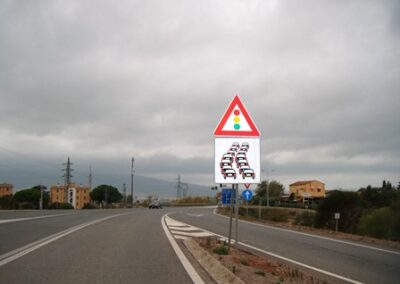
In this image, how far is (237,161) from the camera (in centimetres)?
1077

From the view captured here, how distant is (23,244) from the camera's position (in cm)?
1366

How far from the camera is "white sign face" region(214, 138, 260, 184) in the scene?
10672 mm

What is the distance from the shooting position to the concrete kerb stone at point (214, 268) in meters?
8.47

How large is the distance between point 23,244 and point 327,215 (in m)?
28.6

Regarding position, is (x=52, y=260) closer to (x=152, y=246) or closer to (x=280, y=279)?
(x=152, y=246)

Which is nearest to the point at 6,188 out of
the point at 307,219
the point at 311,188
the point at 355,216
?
the point at 311,188

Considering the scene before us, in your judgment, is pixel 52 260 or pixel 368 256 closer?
pixel 52 260

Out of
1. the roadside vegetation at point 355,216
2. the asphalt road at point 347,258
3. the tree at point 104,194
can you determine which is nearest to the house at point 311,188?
the tree at point 104,194

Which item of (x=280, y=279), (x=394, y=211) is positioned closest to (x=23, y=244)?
(x=280, y=279)

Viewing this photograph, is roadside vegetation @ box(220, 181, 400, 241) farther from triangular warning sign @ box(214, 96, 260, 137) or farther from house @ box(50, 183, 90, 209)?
house @ box(50, 183, 90, 209)

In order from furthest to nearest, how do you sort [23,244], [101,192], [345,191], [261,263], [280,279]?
[101,192], [345,191], [23,244], [261,263], [280,279]

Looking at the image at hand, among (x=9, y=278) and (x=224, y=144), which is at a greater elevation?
(x=224, y=144)

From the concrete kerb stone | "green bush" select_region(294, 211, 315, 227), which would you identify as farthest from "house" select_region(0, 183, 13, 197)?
the concrete kerb stone

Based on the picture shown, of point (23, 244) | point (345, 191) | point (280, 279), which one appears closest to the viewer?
point (280, 279)
